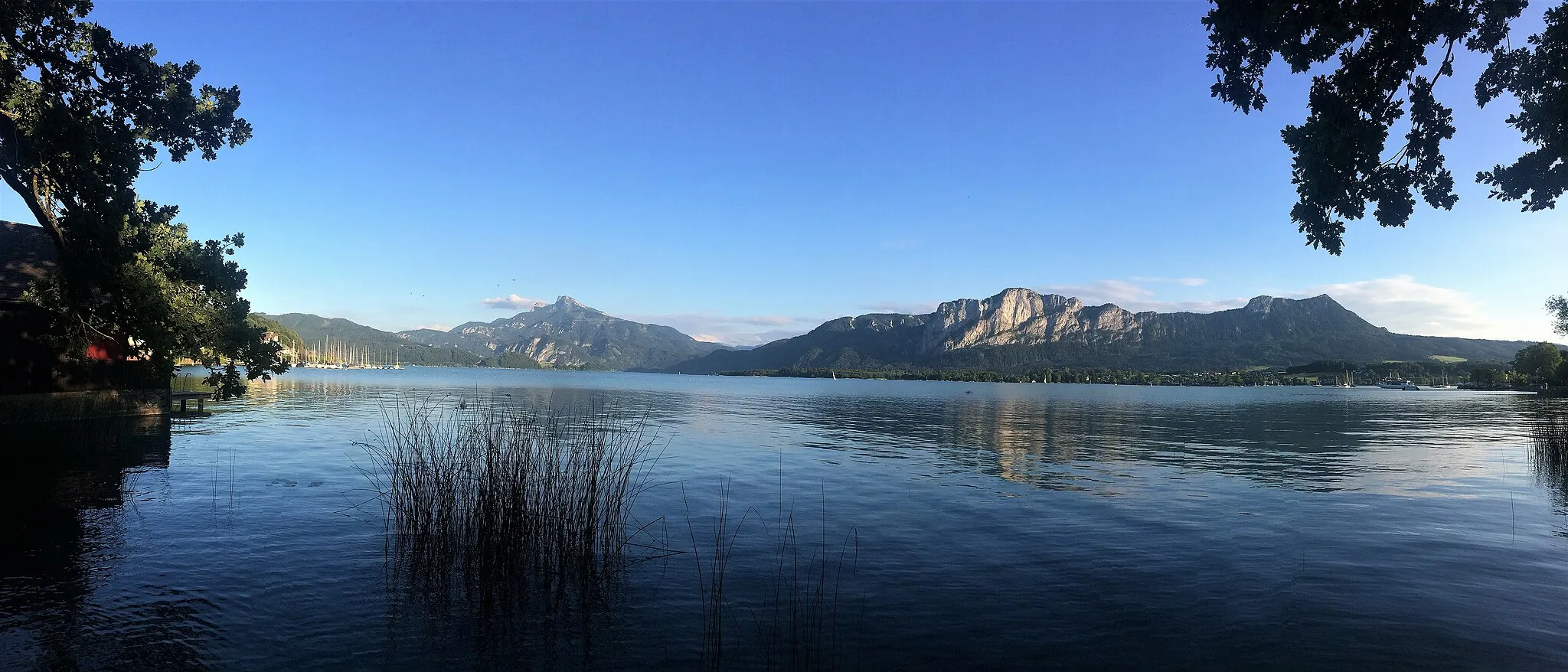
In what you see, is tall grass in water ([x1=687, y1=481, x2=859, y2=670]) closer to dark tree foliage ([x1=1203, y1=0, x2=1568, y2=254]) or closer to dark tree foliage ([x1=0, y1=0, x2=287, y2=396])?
dark tree foliage ([x1=1203, y1=0, x2=1568, y2=254])

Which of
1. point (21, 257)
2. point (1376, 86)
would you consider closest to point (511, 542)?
point (1376, 86)

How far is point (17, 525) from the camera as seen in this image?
44.7 ft

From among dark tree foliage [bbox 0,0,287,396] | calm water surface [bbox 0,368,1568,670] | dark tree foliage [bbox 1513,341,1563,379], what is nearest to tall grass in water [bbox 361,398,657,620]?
calm water surface [bbox 0,368,1568,670]

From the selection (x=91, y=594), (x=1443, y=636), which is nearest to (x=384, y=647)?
(x=91, y=594)

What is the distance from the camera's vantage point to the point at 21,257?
113ft

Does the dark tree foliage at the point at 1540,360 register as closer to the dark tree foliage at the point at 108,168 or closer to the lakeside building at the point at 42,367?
the dark tree foliage at the point at 108,168

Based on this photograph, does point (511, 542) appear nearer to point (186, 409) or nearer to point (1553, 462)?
point (1553, 462)

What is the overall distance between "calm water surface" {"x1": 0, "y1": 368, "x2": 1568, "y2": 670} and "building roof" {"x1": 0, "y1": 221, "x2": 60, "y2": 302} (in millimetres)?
8852

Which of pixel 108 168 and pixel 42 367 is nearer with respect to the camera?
pixel 108 168

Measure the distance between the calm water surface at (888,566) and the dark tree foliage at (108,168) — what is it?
4.83 m

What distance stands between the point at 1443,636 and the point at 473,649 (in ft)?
39.0


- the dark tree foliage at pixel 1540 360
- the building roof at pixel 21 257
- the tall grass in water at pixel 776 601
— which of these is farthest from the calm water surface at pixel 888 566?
the dark tree foliage at pixel 1540 360

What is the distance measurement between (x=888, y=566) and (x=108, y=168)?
82.5 feet

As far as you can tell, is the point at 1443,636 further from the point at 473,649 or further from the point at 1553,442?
the point at 1553,442
